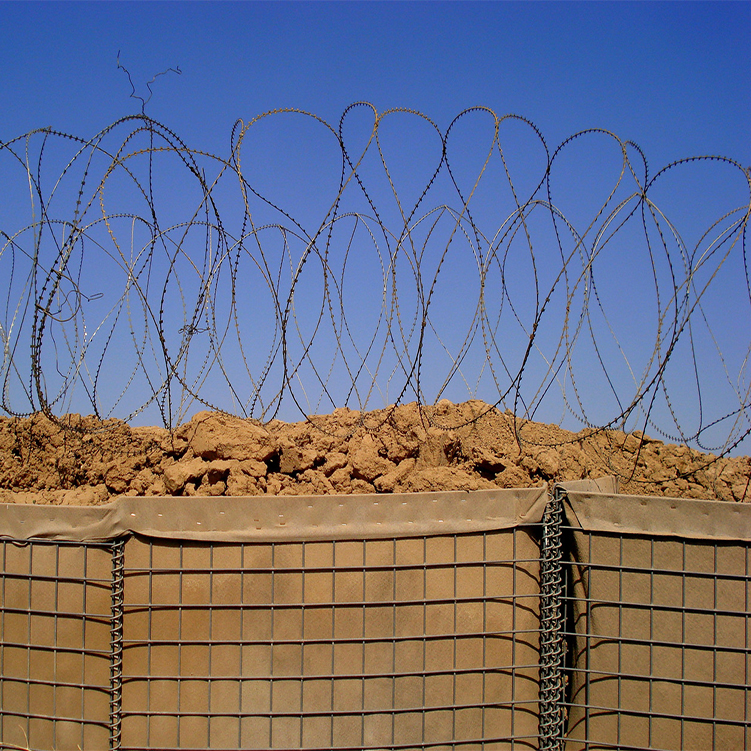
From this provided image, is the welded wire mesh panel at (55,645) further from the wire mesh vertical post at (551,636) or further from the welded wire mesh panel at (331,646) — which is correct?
the wire mesh vertical post at (551,636)

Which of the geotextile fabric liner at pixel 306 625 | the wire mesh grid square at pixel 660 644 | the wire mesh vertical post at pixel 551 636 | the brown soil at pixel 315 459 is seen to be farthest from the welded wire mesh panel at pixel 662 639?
the brown soil at pixel 315 459

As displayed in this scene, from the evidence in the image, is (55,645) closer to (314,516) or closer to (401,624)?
(314,516)

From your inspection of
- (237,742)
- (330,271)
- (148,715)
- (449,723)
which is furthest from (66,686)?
(330,271)

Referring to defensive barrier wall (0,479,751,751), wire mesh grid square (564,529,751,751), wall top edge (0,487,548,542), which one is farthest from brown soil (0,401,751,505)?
wire mesh grid square (564,529,751,751)

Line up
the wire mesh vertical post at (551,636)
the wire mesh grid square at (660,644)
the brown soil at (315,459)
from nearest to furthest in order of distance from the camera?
the wire mesh grid square at (660,644) → the wire mesh vertical post at (551,636) → the brown soil at (315,459)

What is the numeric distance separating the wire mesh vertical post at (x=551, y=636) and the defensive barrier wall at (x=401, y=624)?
0.01 metres

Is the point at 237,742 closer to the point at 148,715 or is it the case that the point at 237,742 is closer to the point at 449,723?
the point at 148,715

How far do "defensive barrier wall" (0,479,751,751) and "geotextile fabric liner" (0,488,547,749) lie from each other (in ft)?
0.04

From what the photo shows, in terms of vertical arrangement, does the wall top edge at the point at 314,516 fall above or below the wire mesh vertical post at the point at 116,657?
above

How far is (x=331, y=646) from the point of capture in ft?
13.5

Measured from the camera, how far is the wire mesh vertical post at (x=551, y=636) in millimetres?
4152

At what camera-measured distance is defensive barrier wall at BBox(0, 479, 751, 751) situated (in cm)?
407

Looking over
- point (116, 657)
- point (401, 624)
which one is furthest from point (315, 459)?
point (116, 657)

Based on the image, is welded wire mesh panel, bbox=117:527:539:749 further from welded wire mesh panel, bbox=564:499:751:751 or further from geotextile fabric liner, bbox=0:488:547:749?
welded wire mesh panel, bbox=564:499:751:751
